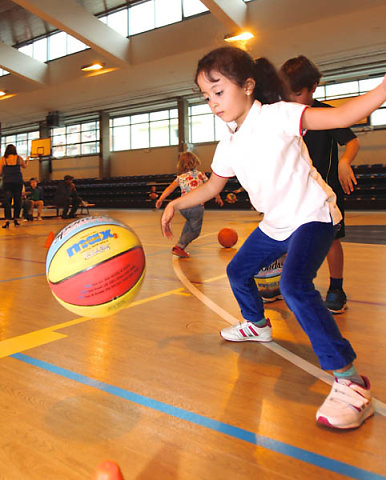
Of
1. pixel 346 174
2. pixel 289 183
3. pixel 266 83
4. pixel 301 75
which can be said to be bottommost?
pixel 289 183

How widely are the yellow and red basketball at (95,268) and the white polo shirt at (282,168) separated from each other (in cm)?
61

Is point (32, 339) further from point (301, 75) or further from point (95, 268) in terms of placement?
point (301, 75)

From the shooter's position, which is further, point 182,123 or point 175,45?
point 182,123

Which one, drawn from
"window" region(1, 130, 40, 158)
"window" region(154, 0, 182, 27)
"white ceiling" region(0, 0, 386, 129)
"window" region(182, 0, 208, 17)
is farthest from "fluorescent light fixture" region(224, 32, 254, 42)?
"window" region(1, 130, 40, 158)

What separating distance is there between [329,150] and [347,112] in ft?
4.05

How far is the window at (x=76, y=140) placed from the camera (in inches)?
902

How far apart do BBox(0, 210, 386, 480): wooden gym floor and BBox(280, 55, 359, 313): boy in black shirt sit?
192mm

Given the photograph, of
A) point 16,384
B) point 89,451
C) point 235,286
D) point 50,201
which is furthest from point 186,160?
point 50,201

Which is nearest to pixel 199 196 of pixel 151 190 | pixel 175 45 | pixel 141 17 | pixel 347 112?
pixel 347 112

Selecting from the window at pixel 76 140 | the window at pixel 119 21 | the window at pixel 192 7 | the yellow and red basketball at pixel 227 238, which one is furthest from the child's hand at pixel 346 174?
the window at pixel 76 140

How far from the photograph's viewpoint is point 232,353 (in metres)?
1.97

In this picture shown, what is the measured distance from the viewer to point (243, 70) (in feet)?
5.59

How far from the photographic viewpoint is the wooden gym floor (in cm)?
116

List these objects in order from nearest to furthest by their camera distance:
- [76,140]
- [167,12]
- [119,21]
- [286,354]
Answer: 1. [286,354]
2. [167,12]
3. [119,21]
4. [76,140]
